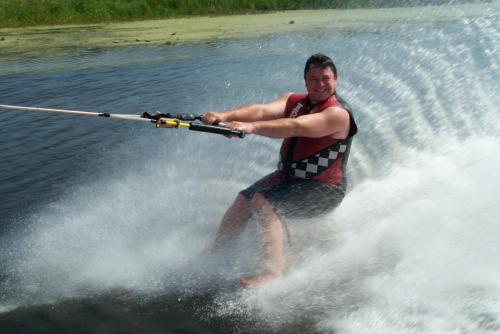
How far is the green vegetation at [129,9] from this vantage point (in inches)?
970

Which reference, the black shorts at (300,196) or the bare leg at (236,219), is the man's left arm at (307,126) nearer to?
the black shorts at (300,196)

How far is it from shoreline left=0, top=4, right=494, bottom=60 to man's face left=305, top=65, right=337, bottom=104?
43.1 feet

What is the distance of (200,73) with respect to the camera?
1234cm

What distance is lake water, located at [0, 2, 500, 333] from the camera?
3.75m

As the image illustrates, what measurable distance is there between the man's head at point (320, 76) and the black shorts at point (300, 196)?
A: 686 millimetres

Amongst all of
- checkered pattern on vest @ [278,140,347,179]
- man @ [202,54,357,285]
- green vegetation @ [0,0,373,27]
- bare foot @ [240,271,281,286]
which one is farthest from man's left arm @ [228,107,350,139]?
green vegetation @ [0,0,373,27]

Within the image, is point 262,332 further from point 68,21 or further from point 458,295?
point 68,21

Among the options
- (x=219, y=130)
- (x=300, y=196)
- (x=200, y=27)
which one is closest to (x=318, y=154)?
(x=300, y=196)

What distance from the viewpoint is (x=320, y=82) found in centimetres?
414

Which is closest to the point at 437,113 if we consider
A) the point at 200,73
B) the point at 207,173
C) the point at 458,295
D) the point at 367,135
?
the point at 367,135

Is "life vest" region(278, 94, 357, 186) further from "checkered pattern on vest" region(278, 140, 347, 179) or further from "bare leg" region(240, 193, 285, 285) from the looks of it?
"bare leg" region(240, 193, 285, 285)

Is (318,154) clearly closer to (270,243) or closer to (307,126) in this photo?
(307,126)

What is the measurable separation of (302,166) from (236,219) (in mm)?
688

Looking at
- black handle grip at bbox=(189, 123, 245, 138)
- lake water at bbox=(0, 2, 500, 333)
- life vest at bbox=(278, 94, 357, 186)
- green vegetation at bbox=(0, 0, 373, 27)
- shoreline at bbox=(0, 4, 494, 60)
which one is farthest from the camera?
green vegetation at bbox=(0, 0, 373, 27)
